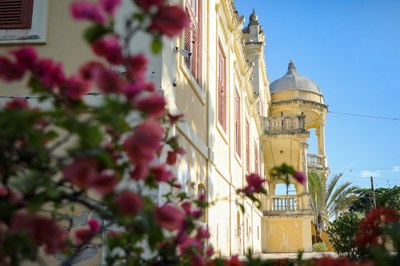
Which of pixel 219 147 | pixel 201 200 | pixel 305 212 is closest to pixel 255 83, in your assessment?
pixel 305 212

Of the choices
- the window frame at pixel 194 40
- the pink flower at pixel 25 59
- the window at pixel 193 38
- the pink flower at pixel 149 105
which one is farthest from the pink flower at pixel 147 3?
the window at pixel 193 38

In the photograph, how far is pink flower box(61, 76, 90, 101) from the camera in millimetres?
1674

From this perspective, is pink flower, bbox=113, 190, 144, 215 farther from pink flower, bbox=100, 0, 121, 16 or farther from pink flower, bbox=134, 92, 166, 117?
pink flower, bbox=100, 0, 121, 16

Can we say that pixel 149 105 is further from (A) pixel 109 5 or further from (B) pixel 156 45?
(A) pixel 109 5

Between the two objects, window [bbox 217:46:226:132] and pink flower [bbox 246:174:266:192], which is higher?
window [bbox 217:46:226:132]

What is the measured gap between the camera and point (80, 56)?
5.74m

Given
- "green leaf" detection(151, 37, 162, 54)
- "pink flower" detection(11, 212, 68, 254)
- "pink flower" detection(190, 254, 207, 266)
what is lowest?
"pink flower" detection(190, 254, 207, 266)

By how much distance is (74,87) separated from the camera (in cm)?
169

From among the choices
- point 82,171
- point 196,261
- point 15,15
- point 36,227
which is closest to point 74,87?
point 82,171

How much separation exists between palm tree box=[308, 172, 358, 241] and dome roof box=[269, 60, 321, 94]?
18.8 feet

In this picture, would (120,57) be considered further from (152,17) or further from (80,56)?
(80,56)

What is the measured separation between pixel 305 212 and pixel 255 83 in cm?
653

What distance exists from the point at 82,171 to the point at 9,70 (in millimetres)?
533

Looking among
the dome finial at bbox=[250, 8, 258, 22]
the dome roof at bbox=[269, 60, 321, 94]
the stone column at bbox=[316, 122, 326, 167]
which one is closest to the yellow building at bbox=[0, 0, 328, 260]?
the dome finial at bbox=[250, 8, 258, 22]
